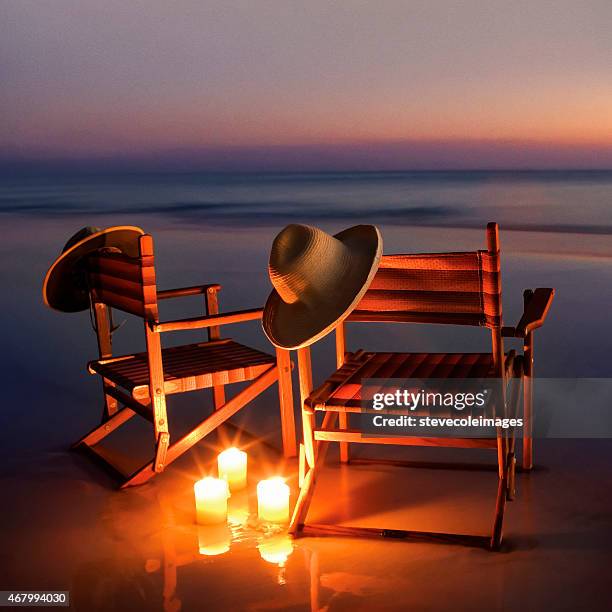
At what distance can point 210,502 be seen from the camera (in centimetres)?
262

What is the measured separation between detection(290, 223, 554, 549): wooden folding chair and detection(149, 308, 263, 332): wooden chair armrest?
0.35 meters

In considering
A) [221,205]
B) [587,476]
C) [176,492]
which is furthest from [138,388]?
[221,205]

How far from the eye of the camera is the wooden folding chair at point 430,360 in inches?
96.3

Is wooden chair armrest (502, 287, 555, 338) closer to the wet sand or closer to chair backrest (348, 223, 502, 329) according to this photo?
chair backrest (348, 223, 502, 329)

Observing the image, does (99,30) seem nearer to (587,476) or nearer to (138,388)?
(138,388)

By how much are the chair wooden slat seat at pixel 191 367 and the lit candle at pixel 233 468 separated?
242 millimetres

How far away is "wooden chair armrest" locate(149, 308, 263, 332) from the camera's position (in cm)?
283

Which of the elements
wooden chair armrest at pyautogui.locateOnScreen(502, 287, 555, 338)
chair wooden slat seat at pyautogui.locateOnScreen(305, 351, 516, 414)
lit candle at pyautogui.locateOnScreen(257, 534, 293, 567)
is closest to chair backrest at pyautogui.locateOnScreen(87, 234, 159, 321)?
chair wooden slat seat at pyautogui.locateOnScreen(305, 351, 516, 414)

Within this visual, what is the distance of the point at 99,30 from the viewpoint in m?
9.52

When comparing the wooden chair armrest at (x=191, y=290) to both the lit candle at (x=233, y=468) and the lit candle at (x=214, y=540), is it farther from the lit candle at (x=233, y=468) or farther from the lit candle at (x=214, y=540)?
the lit candle at (x=214, y=540)

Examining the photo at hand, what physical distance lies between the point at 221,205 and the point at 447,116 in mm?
Answer: 3812

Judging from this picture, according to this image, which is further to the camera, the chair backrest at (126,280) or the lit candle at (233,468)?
the lit candle at (233,468)

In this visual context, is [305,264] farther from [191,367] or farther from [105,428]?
[105,428]

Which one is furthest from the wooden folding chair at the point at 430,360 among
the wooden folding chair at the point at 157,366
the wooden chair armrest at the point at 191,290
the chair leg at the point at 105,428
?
the chair leg at the point at 105,428
